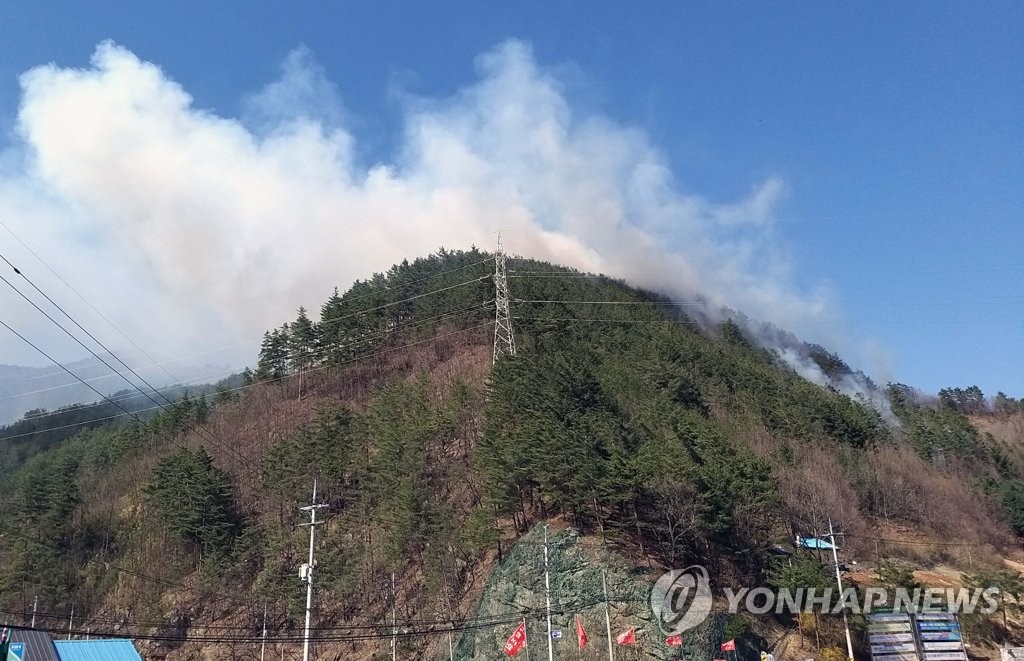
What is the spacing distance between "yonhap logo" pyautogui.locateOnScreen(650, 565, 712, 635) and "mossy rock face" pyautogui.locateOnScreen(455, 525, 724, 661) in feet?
1.44

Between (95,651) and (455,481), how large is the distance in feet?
89.8

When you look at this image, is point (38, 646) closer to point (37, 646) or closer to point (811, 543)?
point (37, 646)

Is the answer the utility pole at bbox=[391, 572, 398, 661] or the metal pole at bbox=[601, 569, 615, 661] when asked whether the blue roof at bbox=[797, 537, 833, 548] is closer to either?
the metal pole at bbox=[601, 569, 615, 661]

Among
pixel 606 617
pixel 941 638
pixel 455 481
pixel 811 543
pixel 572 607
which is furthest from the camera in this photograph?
pixel 455 481

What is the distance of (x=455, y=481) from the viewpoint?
5794 cm

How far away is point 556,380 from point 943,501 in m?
49.2

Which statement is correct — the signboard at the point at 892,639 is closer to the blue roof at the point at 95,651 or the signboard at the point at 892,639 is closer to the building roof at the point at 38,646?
the blue roof at the point at 95,651

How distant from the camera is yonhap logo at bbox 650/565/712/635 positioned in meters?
40.2

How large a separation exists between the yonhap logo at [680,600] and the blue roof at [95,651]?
30335mm

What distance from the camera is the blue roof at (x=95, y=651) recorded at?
37353 mm

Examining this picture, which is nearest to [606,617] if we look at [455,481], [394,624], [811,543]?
[394,624]

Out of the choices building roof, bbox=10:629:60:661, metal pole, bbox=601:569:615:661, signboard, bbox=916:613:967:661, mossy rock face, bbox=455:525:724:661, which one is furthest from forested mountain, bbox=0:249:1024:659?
signboard, bbox=916:613:967:661

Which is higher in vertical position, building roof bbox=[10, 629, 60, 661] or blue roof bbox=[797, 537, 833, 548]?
blue roof bbox=[797, 537, 833, 548]

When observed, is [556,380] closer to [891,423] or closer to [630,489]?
[630,489]
